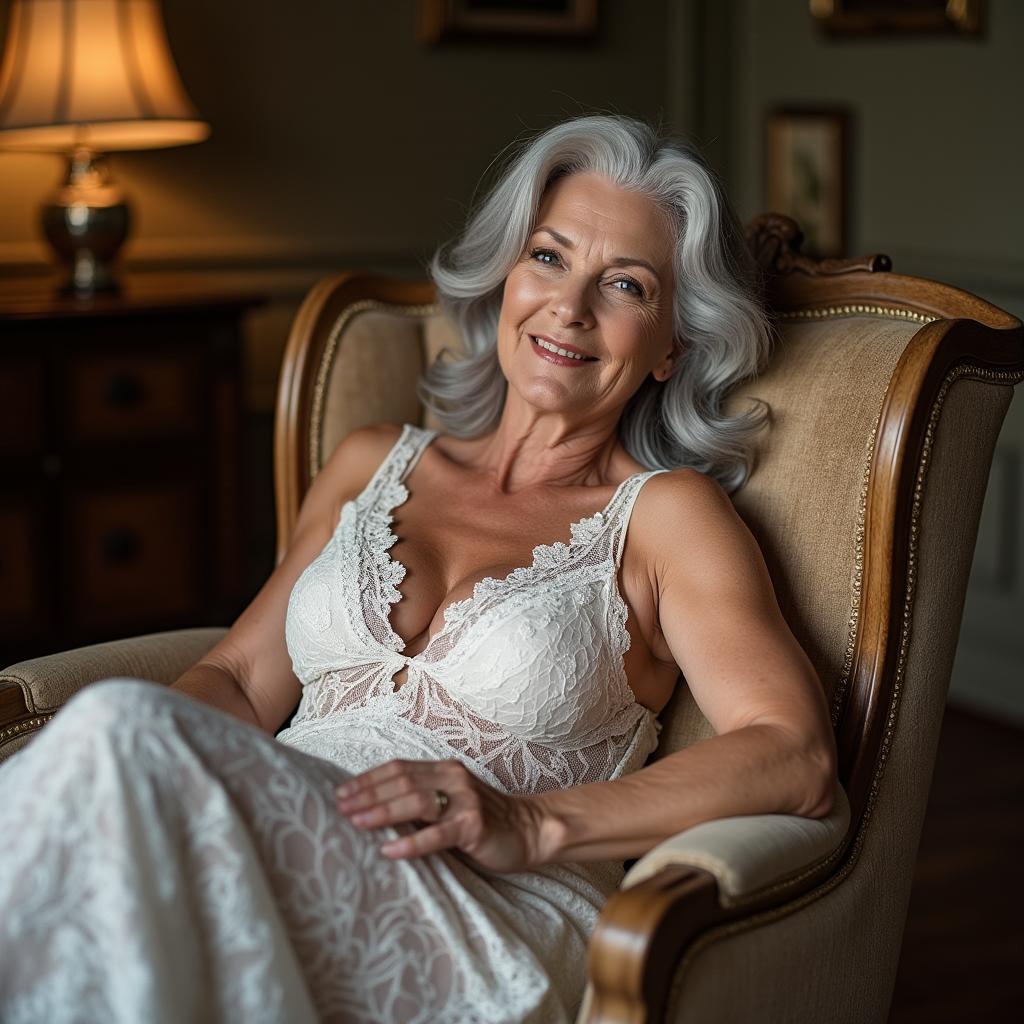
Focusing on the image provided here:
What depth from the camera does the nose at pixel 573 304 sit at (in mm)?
1957

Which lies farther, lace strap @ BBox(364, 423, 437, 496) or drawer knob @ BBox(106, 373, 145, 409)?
drawer knob @ BBox(106, 373, 145, 409)

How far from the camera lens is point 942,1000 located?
2754 millimetres

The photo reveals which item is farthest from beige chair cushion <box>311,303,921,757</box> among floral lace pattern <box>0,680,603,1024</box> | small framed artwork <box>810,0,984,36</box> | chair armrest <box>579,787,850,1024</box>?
small framed artwork <box>810,0,984,36</box>

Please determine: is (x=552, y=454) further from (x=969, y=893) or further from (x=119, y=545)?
(x=119, y=545)

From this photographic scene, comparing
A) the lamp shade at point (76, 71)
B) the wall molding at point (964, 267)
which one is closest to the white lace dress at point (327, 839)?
the lamp shade at point (76, 71)

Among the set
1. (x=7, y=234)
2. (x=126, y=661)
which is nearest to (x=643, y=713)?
(x=126, y=661)

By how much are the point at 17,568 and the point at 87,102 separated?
111 centimetres

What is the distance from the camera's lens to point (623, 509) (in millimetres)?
1933

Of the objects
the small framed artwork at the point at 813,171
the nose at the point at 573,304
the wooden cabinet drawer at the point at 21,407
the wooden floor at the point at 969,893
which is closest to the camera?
the nose at the point at 573,304

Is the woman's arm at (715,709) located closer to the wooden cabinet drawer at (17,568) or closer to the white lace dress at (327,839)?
the white lace dress at (327,839)

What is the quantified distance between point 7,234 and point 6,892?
303cm

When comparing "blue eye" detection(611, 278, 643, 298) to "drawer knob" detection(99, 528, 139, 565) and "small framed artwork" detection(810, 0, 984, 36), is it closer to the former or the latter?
"drawer knob" detection(99, 528, 139, 565)

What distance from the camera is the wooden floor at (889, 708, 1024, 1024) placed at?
2760mm

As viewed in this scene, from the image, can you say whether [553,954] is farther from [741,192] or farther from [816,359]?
[741,192]
